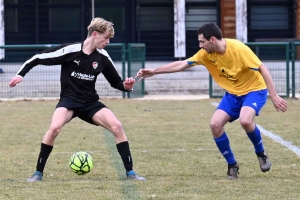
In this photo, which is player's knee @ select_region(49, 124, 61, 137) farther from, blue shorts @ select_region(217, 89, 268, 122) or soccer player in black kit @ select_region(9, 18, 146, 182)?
blue shorts @ select_region(217, 89, 268, 122)

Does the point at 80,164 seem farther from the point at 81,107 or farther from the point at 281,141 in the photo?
the point at 281,141

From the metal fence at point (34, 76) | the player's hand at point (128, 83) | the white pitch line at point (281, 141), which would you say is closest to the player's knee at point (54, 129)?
the player's hand at point (128, 83)

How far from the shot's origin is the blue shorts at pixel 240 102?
7.85 metres

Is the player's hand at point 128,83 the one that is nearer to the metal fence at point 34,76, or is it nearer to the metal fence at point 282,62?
the metal fence at point 34,76

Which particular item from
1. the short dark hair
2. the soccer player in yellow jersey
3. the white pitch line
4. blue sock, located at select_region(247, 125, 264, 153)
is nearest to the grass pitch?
the white pitch line

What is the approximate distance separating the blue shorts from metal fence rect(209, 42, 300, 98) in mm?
10785

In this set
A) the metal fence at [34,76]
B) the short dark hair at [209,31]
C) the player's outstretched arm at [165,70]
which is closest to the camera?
the short dark hair at [209,31]

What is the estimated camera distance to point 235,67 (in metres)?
7.82

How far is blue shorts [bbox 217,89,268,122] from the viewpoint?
785cm

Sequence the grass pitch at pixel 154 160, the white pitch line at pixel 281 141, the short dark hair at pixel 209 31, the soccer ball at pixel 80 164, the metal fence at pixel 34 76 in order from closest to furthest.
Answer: the grass pitch at pixel 154 160, the short dark hair at pixel 209 31, the soccer ball at pixel 80 164, the white pitch line at pixel 281 141, the metal fence at pixel 34 76

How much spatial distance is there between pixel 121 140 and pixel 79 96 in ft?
2.02

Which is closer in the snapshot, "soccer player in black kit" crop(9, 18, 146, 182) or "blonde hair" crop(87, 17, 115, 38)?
"blonde hair" crop(87, 17, 115, 38)

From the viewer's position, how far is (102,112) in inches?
308

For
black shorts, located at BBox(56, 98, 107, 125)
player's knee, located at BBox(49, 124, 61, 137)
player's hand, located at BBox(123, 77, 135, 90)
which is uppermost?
player's hand, located at BBox(123, 77, 135, 90)
